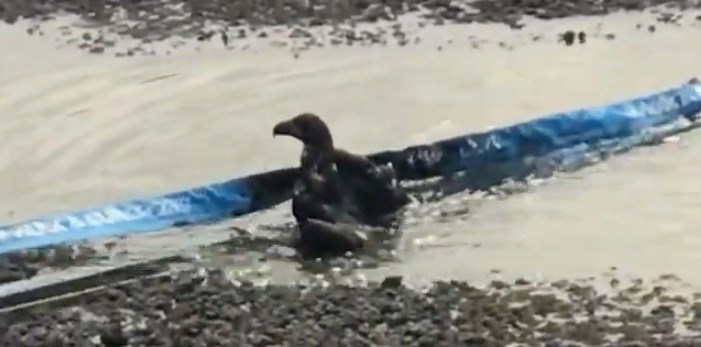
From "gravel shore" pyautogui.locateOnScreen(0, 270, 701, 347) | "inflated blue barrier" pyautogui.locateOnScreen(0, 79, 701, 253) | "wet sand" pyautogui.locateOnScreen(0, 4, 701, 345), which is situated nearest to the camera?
"gravel shore" pyautogui.locateOnScreen(0, 270, 701, 347)

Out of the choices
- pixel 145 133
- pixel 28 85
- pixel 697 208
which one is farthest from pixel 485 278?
pixel 28 85

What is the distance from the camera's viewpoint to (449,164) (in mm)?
5703

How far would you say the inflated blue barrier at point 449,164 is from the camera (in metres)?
5.04

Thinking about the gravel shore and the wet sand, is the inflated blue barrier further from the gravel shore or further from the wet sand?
the gravel shore

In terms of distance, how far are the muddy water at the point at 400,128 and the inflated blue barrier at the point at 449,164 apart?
0.28 feet

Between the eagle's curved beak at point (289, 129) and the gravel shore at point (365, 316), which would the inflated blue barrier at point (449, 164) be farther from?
the gravel shore at point (365, 316)

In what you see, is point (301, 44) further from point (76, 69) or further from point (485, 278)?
point (485, 278)

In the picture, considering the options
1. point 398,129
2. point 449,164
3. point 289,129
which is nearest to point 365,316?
point 289,129

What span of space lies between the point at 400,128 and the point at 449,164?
721 mm

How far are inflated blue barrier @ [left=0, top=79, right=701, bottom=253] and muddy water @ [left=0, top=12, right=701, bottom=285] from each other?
8cm

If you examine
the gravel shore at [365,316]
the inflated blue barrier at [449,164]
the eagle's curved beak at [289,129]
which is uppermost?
the eagle's curved beak at [289,129]

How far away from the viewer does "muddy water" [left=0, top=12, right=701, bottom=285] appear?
4.98m

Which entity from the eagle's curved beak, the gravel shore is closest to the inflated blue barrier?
the eagle's curved beak

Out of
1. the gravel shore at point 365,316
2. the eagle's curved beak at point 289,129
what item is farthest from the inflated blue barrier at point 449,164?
the gravel shore at point 365,316
